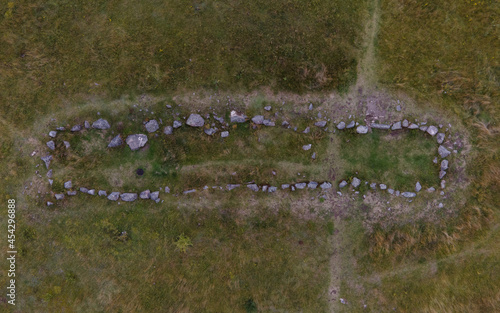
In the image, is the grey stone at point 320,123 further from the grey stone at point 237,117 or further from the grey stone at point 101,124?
the grey stone at point 101,124

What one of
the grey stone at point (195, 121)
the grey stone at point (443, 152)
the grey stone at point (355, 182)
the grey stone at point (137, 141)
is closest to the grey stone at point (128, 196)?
the grey stone at point (137, 141)

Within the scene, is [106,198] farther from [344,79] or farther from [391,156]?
[391,156]

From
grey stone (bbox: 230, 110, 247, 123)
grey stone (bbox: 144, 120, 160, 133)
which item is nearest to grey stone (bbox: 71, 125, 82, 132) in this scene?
grey stone (bbox: 144, 120, 160, 133)

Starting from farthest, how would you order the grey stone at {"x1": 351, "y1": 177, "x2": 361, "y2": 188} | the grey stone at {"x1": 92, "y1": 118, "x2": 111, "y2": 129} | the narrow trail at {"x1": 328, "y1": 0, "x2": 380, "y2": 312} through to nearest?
1. the narrow trail at {"x1": 328, "y1": 0, "x2": 380, "y2": 312}
2. the grey stone at {"x1": 92, "y1": 118, "x2": 111, "y2": 129}
3. the grey stone at {"x1": 351, "y1": 177, "x2": 361, "y2": 188}

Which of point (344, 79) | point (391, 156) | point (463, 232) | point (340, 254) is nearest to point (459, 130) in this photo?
point (391, 156)

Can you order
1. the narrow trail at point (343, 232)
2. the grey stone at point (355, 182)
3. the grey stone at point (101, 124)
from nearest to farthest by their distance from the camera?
1. the grey stone at point (355, 182)
2. the grey stone at point (101, 124)
3. the narrow trail at point (343, 232)

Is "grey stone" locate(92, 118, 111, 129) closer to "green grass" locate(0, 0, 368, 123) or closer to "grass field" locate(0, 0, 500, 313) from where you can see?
"grass field" locate(0, 0, 500, 313)
